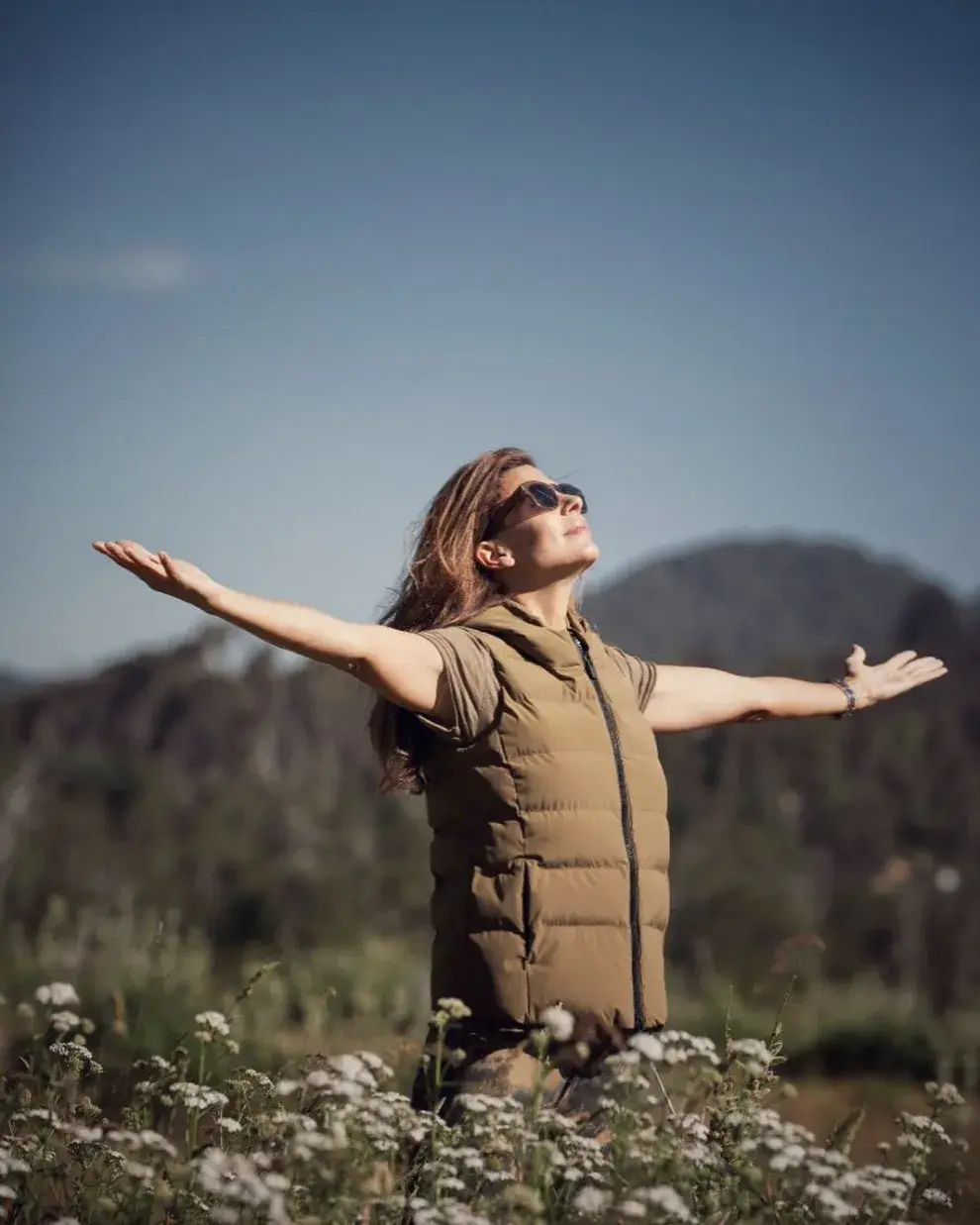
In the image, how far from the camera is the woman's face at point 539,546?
3455mm

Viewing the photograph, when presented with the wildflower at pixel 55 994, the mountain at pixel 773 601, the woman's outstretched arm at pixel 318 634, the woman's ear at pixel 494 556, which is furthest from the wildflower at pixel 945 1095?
the mountain at pixel 773 601

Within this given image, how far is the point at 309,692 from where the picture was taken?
64.7m

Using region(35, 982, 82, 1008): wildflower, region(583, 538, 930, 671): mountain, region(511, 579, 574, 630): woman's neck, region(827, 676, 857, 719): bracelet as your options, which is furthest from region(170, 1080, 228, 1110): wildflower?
region(583, 538, 930, 671): mountain

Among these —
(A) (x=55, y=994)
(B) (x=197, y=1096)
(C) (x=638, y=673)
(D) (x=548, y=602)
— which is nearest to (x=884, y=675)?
(C) (x=638, y=673)

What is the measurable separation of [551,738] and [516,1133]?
82cm

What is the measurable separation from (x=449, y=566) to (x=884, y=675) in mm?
1384

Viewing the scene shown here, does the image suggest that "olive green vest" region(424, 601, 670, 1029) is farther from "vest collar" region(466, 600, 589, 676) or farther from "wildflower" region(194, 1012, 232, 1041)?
"wildflower" region(194, 1012, 232, 1041)

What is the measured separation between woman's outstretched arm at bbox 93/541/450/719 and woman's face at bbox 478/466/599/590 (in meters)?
0.46

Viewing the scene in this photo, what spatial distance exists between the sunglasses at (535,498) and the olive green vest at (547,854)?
0.37 m

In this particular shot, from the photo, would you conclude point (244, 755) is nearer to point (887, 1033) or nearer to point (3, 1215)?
point (887, 1033)

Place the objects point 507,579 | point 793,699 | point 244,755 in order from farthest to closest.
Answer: point 244,755 → point 793,699 → point 507,579

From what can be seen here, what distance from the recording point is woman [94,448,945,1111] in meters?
2.96

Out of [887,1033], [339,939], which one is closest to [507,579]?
[887,1033]

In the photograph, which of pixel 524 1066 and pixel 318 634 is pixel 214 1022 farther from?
pixel 318 634
